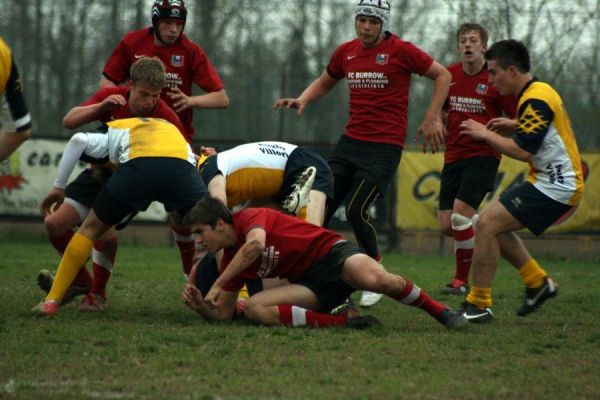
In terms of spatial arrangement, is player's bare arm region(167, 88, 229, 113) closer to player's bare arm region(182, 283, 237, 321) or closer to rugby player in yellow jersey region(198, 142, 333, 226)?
rugby player in yellow jersey region(198, 142, 333, 226)

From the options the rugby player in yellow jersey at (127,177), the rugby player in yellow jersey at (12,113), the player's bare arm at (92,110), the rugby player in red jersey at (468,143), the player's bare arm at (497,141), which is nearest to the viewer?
Result: the rugby player in yellow jersey at (12,113)

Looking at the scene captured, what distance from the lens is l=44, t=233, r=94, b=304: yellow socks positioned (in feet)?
23.1

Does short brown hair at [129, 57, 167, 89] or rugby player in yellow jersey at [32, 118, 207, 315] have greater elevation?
short brown hair at [129, 57, 167, 89]

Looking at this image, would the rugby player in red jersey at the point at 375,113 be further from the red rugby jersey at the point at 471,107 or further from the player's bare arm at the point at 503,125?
the player's bare arm at the point at 503,125

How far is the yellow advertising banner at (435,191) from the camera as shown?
48.2 ft

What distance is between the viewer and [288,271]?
6.68 metres

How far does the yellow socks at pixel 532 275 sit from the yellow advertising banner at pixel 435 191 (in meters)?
7.64

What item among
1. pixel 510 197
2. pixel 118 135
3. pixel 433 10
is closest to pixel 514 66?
pixel 510 197

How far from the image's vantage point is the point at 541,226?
7043mm

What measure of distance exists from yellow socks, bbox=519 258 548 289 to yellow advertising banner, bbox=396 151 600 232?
764 centimetres

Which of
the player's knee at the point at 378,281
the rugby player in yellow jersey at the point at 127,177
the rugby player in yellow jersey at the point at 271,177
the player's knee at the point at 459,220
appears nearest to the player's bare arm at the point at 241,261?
the player's knee at the point at 378,281

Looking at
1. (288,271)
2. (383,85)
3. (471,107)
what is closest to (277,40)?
(471,107)

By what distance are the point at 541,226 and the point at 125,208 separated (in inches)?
107

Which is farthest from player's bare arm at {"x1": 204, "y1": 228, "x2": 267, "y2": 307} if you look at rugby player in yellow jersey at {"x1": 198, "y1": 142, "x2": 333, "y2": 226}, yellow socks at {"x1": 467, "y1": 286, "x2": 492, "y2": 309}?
yellow socks at {"x1": 467, "y1": 286, "x2": 492, "y2": 309}
